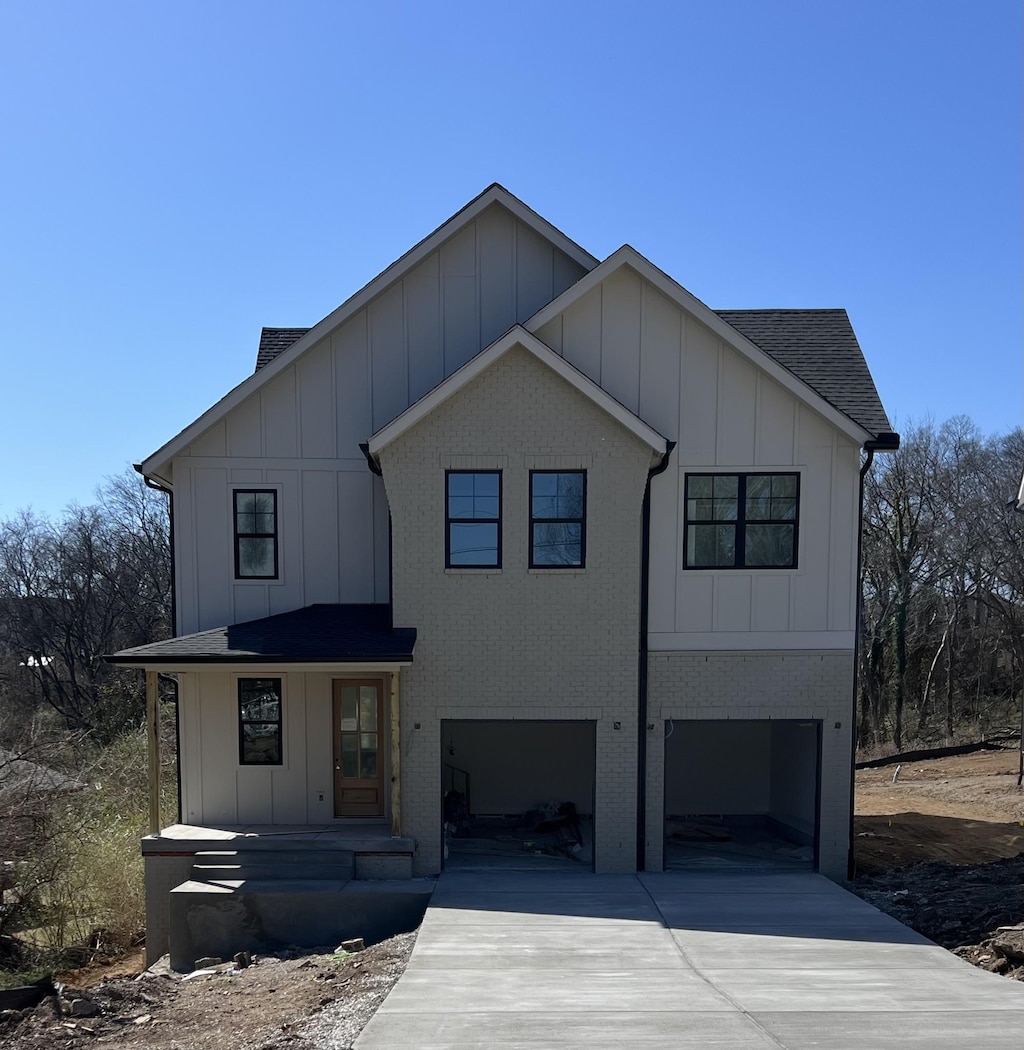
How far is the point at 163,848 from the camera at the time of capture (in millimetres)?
11281

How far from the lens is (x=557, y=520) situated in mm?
11719

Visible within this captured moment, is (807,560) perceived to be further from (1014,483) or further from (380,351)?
(1014,483)

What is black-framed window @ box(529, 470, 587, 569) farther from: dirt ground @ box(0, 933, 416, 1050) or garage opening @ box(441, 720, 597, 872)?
dirt ground @ box(0, 933, 416, 1050)

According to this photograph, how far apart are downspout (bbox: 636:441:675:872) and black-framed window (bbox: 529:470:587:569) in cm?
99

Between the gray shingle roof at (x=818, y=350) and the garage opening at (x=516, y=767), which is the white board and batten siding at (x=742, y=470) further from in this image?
the garage opening at (x=516, y=767)

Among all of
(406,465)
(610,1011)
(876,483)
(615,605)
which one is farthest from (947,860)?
(876,483)

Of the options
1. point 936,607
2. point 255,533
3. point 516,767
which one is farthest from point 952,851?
point 936,607

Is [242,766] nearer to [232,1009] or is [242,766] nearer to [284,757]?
[284,757]

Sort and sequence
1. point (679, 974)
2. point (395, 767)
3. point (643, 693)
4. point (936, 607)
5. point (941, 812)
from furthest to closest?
point (936, 607) < point (941, 812) < point (643, 693) < point (395, 767) < point (679, 974)

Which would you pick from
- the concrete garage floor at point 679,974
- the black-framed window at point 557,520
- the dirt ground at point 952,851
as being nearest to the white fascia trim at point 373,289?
the black-framed window at point 557,520

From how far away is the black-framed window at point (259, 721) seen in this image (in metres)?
12.4

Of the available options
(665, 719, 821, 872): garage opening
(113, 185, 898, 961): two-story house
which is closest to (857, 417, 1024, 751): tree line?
(665, 719, 821, 872): garage opening

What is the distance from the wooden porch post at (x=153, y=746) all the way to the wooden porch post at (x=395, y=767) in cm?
334

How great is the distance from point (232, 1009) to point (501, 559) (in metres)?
6.32
